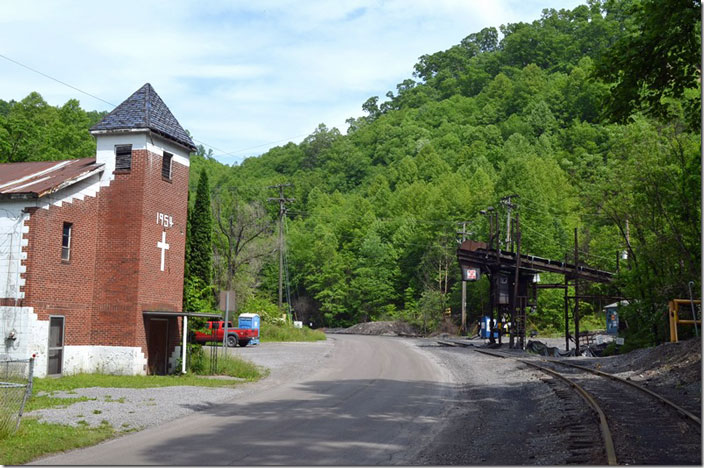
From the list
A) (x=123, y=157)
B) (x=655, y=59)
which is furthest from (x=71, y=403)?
(x=655, y=59)

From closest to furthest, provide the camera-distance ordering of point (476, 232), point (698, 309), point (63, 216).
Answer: point (63, 216), point (698, 309), point (476, 232)

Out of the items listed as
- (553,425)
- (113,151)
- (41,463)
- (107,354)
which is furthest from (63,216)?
(553,425)

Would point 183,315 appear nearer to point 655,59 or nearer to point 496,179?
point 655,59

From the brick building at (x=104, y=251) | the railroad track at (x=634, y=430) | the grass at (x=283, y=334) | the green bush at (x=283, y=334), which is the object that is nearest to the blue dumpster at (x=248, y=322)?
the grass at (x=283, y=334)

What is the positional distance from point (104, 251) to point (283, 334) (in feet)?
98.7

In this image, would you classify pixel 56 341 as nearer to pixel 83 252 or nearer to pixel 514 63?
pixel 83 252

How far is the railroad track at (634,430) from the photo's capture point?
958 cm

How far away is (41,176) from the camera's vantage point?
76.6ft

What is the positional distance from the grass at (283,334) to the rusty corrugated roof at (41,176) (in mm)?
26870

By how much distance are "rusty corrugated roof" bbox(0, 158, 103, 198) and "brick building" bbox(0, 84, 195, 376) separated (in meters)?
0.05

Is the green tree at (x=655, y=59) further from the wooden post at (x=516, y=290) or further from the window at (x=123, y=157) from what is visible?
the wooden post at (x=516, y=290)

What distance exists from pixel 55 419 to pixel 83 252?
31.5 ft

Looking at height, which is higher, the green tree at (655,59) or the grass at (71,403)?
the green tree at (655,59)

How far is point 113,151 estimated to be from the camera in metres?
23.2
